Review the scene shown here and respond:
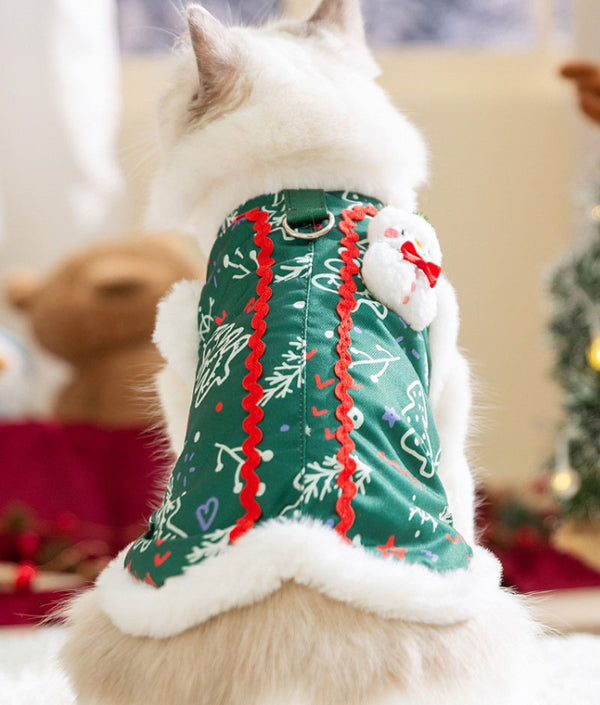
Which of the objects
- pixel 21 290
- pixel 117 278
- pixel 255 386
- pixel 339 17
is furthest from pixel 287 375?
pixel 21 290

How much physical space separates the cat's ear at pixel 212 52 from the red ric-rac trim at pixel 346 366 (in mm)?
193

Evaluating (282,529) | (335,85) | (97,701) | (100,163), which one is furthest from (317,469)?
(100,163)

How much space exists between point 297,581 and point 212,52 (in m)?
0.53

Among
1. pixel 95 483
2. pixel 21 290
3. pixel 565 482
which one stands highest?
pixel 21 290

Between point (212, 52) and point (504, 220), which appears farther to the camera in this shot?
point (504, 220)

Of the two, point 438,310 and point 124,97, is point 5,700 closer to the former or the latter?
point 438,310

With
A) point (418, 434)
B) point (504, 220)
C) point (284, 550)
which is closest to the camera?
point (284, 550)

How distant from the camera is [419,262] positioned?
0.80 metres

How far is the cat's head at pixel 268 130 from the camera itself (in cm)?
87

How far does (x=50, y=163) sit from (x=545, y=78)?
1603mm

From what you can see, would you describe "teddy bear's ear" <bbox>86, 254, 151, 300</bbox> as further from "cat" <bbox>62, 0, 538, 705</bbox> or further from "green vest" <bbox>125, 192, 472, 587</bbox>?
"green vest" <bbox>125, 192, 472, 587</bbox>

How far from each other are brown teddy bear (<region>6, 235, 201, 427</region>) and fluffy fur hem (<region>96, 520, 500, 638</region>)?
1.48m

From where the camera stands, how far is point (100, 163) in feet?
8.52

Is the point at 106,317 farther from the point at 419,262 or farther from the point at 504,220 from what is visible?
the point at 419,262
